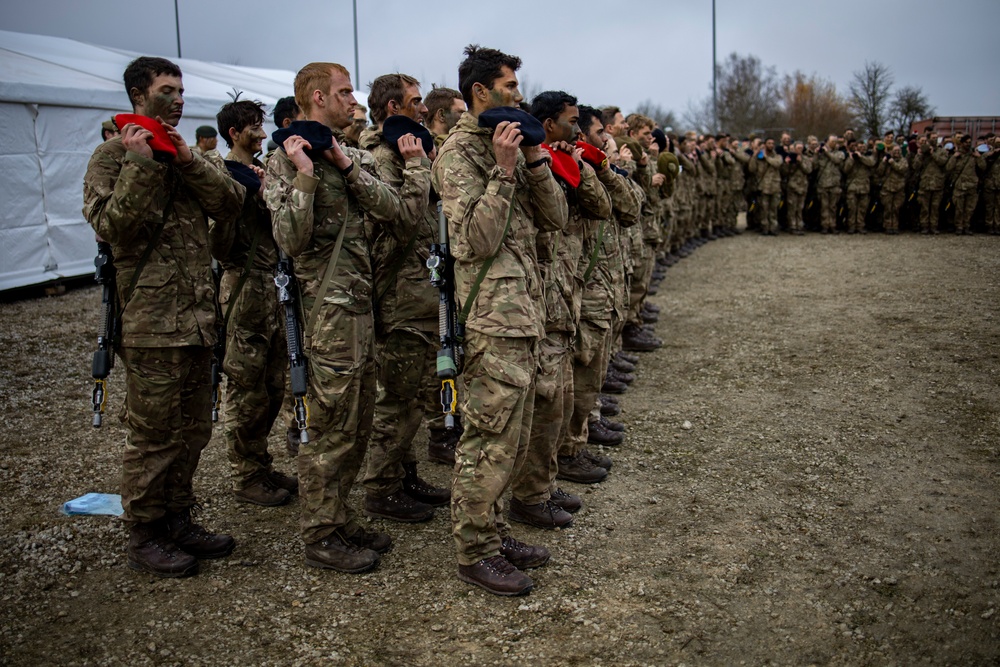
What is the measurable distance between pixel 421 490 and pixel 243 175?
81.3 inches

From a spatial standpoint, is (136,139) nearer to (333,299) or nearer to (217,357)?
(333,299)

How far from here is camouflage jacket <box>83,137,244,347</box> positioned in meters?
3.50

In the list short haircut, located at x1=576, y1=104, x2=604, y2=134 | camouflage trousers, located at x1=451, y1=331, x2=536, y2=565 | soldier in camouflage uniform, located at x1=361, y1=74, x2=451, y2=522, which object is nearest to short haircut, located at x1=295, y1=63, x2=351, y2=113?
soldier in camouflage uniform, located at x1=361, y1=74, x2=451, y2=522

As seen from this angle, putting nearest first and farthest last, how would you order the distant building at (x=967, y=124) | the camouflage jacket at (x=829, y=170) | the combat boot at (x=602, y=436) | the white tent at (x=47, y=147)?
the combat boot at (x=602, y=436)
the white tent at (x=47, y=147)
the camouflage jacket at (x=829, y=170)
the distant building at (x=967, y=124)

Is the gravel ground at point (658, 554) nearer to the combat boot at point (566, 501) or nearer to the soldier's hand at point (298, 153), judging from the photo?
the combat boot at point (566, 501)

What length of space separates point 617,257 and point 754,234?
45.9 ft

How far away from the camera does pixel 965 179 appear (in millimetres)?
16031

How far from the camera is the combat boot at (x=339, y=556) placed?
151 inches

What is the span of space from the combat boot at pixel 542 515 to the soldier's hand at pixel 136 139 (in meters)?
2.56

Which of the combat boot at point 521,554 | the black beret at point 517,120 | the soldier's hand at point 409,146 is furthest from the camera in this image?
the soldier's hand at point 409,146

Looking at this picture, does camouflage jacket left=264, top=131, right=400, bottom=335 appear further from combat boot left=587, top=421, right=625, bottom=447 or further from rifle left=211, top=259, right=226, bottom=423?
combat boot left=587, top=421, right=625, bottom=447

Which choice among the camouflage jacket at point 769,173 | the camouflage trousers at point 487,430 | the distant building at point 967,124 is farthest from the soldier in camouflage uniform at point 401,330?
the distant building at point 967,124

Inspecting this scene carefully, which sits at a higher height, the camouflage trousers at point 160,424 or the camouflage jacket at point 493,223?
the camouflage jacket at point 493,223

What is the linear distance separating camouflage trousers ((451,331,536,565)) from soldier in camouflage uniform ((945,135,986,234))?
15.8m
